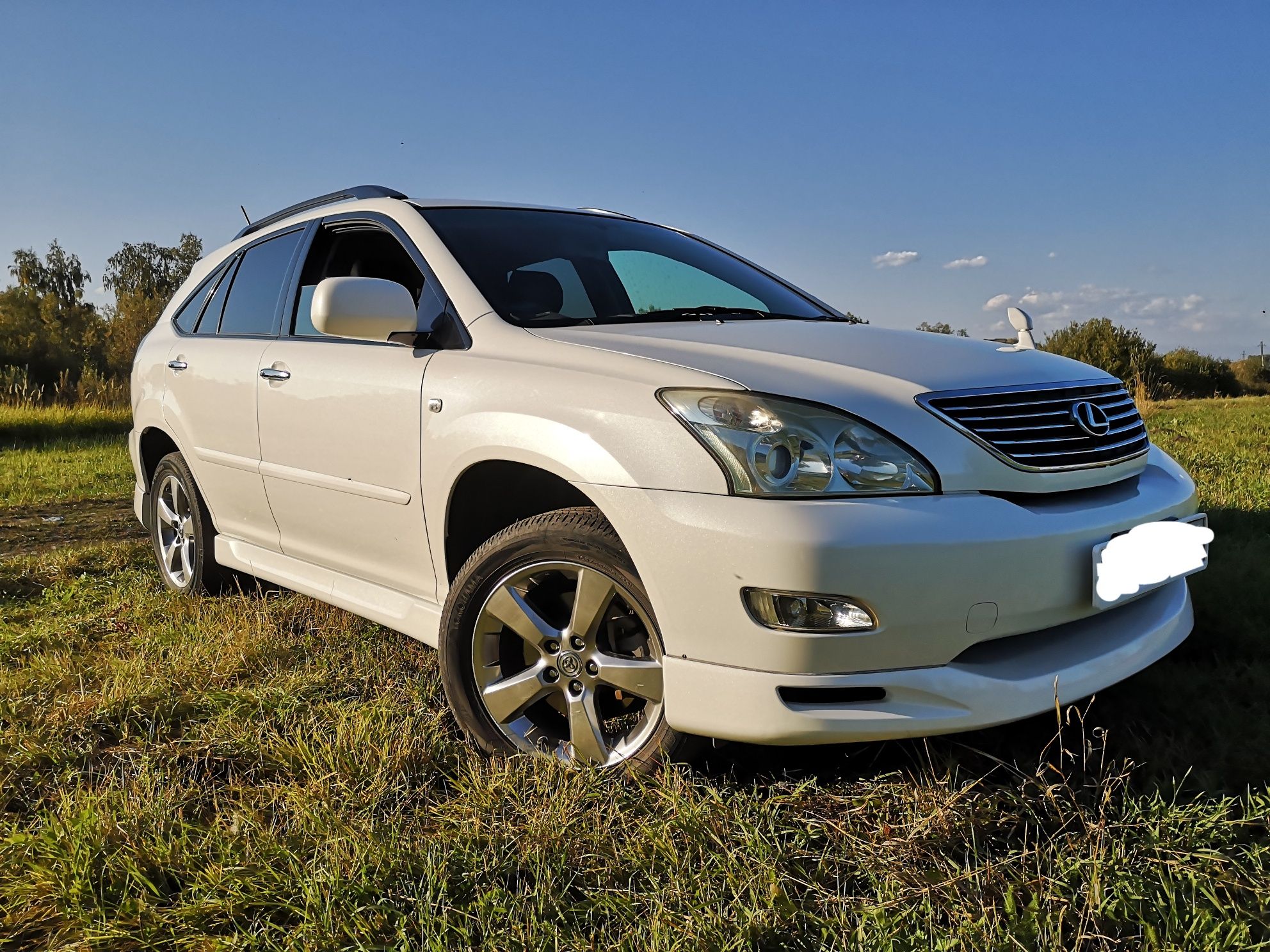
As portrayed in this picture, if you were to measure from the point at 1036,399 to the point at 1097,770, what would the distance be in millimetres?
900

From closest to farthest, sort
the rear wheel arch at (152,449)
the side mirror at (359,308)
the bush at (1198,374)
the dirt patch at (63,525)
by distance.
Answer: the side mirror at (359,308)
the rear wheel arch at (152,449)
the dirt patch at (63,525)
the bush at (1198,374)

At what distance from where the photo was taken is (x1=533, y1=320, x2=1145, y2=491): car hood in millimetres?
2010

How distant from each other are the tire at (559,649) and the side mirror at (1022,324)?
70.7 inches

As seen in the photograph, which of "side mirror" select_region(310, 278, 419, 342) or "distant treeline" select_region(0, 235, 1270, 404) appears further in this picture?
"distant treeline" select_region(0, 235, 1270, 404)

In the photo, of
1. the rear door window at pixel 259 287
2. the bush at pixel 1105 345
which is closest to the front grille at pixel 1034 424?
the rear door window at pixel 259 287

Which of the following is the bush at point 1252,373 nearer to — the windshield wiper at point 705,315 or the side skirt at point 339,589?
the windshield wiper at point 705,315

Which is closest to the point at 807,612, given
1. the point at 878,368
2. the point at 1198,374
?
the point at 878,368

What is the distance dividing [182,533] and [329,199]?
5.66 feet

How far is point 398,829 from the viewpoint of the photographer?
2.02 meters

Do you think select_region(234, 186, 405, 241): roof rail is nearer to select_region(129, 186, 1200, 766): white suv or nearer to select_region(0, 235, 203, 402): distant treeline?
select_region(129, 186, 1200, 766): white suv

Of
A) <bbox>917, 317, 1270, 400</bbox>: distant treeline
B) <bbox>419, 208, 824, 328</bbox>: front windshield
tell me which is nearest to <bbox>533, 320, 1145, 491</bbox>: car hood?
<bbox>419, 208, 824, 328</bbox>: front windshield

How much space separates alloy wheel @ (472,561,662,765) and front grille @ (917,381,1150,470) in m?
0.86

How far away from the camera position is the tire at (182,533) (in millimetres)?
4035

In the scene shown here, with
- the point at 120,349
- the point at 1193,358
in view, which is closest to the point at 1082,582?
the point at 1193,358
